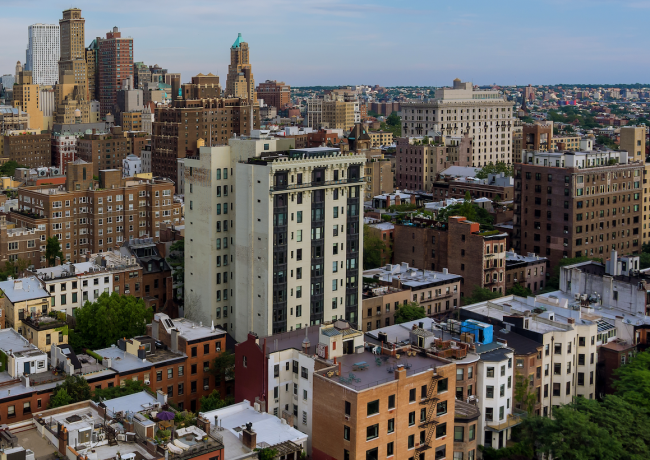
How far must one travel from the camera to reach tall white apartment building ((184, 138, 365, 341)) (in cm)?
10512

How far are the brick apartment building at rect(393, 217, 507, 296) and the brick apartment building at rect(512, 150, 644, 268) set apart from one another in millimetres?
23013

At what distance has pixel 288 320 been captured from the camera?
106938 millimetres

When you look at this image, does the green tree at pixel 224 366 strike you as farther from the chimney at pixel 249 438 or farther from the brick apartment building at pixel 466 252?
the brick apartment building at pixel 466 252

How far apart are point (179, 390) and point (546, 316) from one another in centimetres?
4398

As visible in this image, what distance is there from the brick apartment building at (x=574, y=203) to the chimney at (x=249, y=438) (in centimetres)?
9777

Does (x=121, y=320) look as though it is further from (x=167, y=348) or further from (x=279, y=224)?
(x=279, y=224)

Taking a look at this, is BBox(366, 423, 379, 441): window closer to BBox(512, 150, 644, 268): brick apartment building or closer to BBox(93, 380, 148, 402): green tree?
BBox(93, 380, 148, 402): green tree

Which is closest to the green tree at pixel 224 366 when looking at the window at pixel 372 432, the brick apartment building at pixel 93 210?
the window at pixel 372 432

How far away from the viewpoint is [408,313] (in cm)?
11806

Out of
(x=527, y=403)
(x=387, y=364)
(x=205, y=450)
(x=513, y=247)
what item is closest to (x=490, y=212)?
(x=513, y=247)

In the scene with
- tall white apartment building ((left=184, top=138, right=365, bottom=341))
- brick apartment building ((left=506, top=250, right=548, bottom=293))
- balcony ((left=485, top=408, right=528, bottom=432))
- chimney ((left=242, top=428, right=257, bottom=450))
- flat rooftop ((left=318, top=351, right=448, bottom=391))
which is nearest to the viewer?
chimney ((left=242, top=428, right=257, bottom=450))

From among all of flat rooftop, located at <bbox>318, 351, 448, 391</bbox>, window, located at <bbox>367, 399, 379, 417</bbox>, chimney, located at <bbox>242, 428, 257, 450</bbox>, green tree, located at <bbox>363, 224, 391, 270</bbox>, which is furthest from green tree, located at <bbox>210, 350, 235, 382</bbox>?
green tree, located at <bbox>363, 224, 391, 270</bbox>

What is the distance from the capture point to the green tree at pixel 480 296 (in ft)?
414

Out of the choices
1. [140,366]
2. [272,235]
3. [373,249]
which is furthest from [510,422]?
[373,249]
